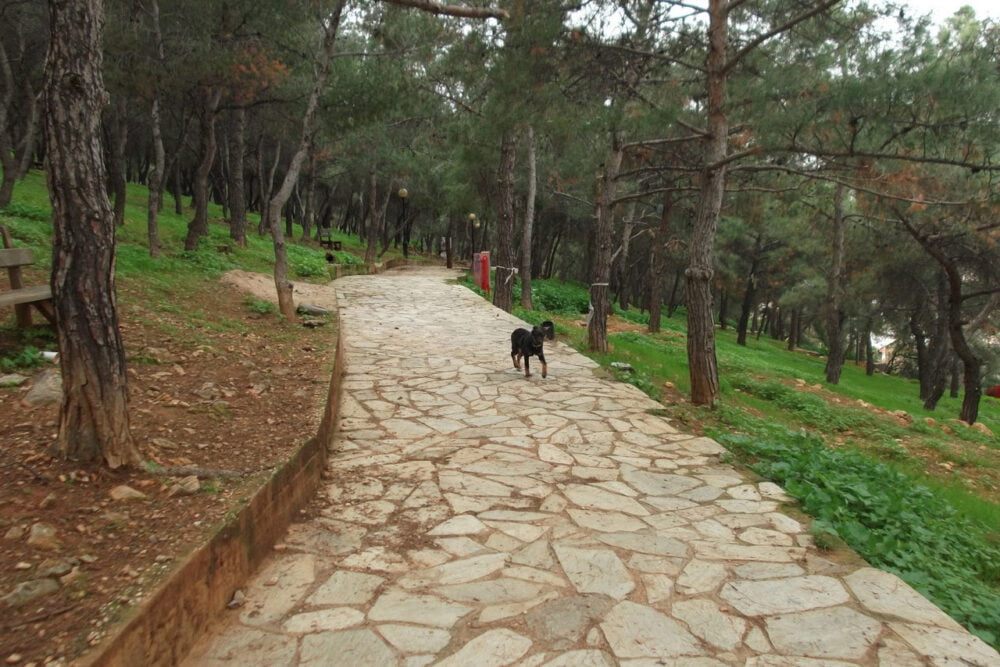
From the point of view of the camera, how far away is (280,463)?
11.9 ft

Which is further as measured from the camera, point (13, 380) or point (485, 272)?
point (485, 272)

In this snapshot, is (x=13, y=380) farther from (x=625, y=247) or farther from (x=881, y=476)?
(x=625, y=247)

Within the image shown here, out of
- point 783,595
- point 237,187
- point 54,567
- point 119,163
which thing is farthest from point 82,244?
point 237,187

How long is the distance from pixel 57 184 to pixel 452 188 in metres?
21.8

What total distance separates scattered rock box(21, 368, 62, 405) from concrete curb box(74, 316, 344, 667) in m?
1.74

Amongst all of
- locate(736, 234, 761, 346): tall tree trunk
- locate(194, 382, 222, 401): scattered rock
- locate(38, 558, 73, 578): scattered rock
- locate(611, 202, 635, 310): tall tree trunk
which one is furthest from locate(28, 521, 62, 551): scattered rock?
locate(736, 234, 761, 346): tall tree trunk

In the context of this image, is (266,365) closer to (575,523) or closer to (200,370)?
(200,370)

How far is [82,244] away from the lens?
9.36 ft

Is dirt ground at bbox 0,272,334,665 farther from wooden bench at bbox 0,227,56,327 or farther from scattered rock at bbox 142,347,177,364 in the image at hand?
wooden bench at bbox 0,227,56,327

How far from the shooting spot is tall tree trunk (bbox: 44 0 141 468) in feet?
9.11

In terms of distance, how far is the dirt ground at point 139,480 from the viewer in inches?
85.2

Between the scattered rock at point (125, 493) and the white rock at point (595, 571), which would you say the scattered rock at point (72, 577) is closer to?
the scattered rock at point (125, 493)

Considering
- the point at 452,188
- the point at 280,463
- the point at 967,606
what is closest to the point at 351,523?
the point at 280,463

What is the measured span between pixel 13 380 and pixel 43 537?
96.7 inches
